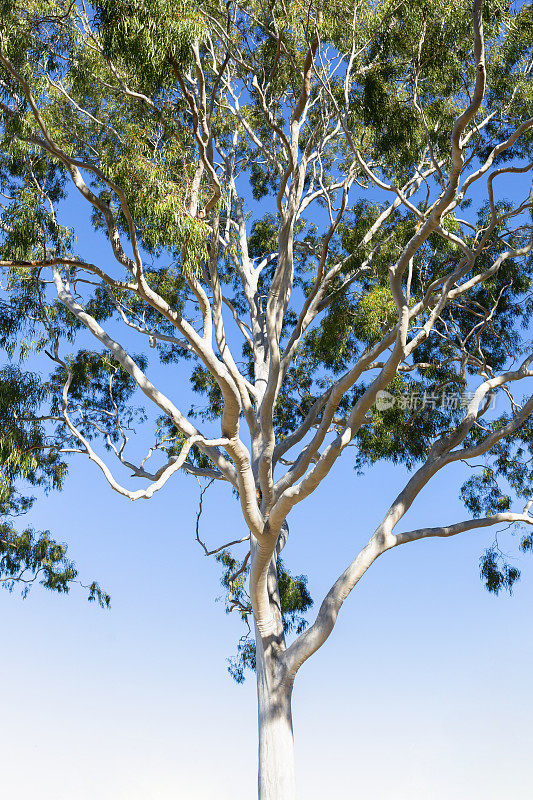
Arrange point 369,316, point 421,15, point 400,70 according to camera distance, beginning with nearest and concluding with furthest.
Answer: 1. point 421,15
2. point 400,70
3. point 369,316

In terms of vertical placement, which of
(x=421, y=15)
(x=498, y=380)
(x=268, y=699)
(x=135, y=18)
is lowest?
(x=268, y=699)

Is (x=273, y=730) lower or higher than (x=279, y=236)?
lower

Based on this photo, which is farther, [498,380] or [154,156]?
[498,380]

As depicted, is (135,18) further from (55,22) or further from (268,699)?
(268,699)

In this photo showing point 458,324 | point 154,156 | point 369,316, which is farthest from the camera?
point 458,324

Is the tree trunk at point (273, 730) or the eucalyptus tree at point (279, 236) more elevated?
the eucalyptus tree at point (279, 236)

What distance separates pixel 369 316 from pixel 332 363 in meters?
1.69

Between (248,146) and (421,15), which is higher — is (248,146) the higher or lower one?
the higher one

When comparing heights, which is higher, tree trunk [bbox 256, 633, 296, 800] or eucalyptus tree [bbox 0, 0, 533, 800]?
eucalyptus tree [bbox 0, 0, 533, 800]

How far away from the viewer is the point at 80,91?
751 cm

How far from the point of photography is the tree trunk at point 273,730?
572 centimetres

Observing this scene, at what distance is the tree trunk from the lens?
18.8 ft

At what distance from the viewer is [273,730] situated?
5953mm

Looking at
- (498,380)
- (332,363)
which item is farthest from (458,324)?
(498,380)
